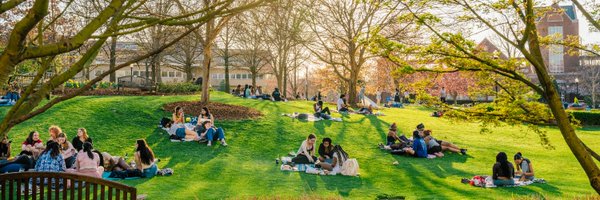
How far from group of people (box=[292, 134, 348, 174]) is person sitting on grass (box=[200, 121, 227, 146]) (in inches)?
147

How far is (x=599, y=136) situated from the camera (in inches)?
976

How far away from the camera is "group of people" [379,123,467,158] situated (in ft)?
53.9

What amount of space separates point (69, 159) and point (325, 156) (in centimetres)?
645

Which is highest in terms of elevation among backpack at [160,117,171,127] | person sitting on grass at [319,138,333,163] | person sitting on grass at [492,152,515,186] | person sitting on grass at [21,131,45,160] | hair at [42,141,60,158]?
backpack at [160,117,171,127]

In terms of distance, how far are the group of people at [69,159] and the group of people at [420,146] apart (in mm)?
8152

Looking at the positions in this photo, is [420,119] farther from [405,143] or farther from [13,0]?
[13,0]

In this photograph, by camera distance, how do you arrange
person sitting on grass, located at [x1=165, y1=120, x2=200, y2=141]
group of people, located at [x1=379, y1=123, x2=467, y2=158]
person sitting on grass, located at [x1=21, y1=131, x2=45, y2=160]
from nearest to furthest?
person sitting on grass, located at [x1=21, y1=131, x2=45, y2=160], group of people, located at [x1=379, y1=123, x2=467, y2=158], person sitting on grass, located at [x1=165, y1=120, x2=200, y2=141]

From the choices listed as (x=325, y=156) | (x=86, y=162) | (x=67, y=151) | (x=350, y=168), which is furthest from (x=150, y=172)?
(x=350, y=168)

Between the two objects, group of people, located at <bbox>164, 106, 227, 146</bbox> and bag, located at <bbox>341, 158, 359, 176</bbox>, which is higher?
group of people, located at <bbox>164, 106, 227, 146</bbox>

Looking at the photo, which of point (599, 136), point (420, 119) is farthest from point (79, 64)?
point (599, 136)

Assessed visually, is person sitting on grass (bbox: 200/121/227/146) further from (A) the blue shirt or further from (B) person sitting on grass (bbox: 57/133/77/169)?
(A) the blue shirt

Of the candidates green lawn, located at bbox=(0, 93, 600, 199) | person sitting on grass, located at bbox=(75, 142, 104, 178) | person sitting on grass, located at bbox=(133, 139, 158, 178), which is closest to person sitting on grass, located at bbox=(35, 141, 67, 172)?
person sitting on grass, located at bbox=(75, 142, 104, 178)

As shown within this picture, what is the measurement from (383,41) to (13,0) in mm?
6382

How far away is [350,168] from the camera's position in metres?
13.2
